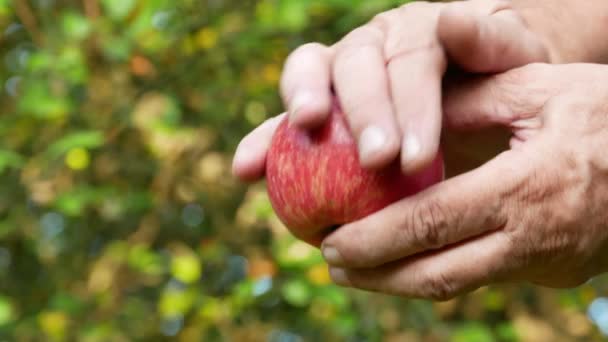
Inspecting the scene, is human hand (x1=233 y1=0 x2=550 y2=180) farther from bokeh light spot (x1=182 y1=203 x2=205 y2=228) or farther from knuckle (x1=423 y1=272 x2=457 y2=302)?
bokeh light spot (x1=182 y1=203 x2=205 y2=228)

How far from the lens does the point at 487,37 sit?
99 cm

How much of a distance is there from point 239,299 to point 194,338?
28 cm

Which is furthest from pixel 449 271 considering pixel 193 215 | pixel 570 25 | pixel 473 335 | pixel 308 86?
pixel 193 215

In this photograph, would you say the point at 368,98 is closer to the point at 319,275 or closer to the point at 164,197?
the point at 319,275

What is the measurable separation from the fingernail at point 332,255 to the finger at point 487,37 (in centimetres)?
23

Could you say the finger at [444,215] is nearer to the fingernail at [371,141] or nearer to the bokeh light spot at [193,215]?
the fingernail at [371,141]

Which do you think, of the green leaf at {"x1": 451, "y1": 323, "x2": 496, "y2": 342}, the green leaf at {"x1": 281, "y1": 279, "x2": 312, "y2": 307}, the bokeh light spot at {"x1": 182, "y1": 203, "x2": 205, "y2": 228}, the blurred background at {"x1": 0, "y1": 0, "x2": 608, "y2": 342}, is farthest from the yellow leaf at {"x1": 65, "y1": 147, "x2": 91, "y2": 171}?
the green leaf at {"x1": 451, "y1": 323, "x2": 496, "y2": 342}

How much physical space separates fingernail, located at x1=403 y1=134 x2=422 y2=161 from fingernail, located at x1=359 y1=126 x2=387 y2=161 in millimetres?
21

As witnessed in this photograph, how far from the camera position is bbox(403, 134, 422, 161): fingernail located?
872 millimetres

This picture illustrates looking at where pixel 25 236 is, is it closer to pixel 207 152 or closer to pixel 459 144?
pixel 207 152

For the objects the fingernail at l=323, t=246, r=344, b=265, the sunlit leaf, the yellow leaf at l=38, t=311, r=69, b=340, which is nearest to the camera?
the fingernail at l=323, t=246, r=344, b=265

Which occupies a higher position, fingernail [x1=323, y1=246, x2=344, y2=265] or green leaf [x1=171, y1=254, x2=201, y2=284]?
fingernail [x1=323, y1=246, x2=344, y2=265]

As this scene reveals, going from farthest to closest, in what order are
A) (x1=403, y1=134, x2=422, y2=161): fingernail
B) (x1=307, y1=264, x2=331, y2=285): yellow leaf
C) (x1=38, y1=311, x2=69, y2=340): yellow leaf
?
(x1=38, y1=311, x2=69, y2=340): yellow leaf < (x1=307, y1=264, x2=331, y2=285): yellow leaf < (x1=403, y1=134, x2=422, y2=161): fingernail

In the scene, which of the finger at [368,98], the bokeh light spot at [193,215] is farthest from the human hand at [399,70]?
the bokeh light spot at [193,215]
